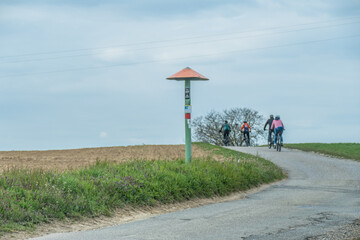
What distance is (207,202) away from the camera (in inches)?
577

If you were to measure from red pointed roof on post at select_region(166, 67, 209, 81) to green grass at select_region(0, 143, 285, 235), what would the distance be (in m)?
3.33

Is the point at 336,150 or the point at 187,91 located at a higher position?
the point at 187,91

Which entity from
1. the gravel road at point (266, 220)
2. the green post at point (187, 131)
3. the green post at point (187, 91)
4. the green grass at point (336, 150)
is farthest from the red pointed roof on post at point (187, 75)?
the green grass at point (336, 150)

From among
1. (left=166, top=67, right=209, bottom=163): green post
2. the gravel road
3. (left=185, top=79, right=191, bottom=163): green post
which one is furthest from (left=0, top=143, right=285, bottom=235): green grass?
(left=166, top=67, right=209, bottom=163): green post

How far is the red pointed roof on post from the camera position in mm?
19094

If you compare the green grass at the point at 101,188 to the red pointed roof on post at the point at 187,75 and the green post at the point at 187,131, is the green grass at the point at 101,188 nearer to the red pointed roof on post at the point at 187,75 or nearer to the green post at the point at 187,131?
the green post at the point at 187,131

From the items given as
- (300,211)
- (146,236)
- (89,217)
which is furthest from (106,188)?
(300,211)

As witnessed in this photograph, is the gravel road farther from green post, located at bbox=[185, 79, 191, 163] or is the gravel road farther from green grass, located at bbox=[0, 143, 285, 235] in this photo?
green post, located at bbox=[185, 79, 191, 163]

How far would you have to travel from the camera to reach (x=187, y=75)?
19.1 metres

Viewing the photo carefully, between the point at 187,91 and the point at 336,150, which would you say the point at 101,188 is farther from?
the point at 336,150

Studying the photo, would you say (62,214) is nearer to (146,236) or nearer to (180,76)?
(146,236)

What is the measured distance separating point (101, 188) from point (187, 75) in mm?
7549

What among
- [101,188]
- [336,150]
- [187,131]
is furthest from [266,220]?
[336,150]

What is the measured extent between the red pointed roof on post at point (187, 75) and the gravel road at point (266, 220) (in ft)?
15.8
